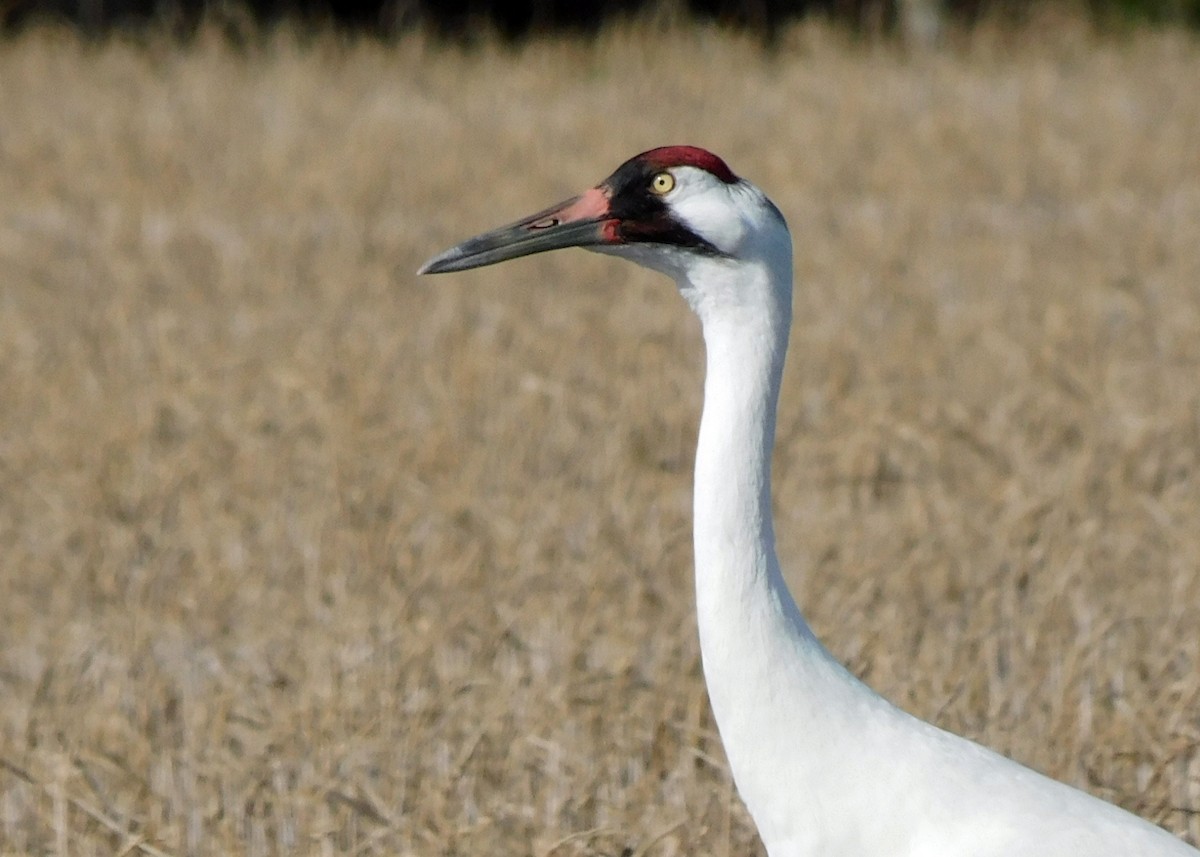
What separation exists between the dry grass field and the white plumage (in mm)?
724

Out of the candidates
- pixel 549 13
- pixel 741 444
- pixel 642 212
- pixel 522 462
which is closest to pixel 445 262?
pixel 642 212

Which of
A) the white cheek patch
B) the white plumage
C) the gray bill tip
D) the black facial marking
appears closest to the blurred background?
the gray bill tip

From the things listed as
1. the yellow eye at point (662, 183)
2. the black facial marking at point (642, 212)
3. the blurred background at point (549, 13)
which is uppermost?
the yellow eye at point (662, 183)

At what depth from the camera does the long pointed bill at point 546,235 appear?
11.4ft

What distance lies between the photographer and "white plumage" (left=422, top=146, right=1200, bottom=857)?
10.8 feet

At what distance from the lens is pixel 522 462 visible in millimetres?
7117

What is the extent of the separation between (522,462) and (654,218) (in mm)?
3749

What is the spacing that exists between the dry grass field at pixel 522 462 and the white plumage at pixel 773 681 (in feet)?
2.37

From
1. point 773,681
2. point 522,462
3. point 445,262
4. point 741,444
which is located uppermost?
point 445,262

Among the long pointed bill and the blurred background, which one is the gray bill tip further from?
the blurred background

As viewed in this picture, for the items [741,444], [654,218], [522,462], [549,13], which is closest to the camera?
[741,444]

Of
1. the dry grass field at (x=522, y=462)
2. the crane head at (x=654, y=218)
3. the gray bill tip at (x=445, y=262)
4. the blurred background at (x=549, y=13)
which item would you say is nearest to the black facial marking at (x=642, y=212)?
the crane head at (x=654, y=218)

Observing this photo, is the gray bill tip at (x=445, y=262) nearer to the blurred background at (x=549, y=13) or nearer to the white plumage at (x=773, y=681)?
the white plumage at (x=773, y=681)

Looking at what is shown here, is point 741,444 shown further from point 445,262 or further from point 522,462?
point 522,462
